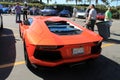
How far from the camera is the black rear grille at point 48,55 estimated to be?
17.8 ft

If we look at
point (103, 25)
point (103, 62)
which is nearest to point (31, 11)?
point (103, 25)

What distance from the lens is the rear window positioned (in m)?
6.38

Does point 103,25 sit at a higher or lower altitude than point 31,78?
higher

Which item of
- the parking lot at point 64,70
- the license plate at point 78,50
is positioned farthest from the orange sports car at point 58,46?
the parking lot at point 64,70

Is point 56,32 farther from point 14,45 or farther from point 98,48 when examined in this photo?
point 14,45

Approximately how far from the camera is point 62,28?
6.84 m

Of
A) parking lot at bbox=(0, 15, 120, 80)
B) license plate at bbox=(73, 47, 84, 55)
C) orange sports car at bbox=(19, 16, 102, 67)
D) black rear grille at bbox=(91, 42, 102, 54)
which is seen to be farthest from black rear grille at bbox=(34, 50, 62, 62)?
black rear grille at bbox=(91, 42, 102, 54)

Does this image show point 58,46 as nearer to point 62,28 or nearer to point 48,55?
point 48,55

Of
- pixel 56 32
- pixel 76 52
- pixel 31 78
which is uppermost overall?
pixel 56 32

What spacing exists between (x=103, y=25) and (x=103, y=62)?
181 inches

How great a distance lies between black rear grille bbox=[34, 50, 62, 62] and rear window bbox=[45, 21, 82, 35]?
0.93 meters

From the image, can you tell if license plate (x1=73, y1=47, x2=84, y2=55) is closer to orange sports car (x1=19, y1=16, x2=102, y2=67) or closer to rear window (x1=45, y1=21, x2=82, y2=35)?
orange sports car (x1=19, y1=16, x2=102, y2=67)

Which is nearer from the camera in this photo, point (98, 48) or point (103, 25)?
point (98, 48)

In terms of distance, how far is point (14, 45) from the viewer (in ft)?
30.7
